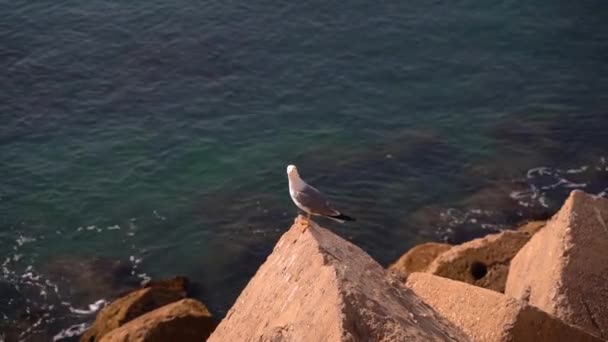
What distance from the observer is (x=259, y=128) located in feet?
111

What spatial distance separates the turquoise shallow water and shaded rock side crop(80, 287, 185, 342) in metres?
2.30

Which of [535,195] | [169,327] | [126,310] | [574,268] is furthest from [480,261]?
[535,195]

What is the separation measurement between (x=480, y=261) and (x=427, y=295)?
4212 millimetres

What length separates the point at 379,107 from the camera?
34750 mm

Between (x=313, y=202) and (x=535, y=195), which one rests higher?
(x=313, y=202)

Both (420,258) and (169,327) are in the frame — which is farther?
(420,258)

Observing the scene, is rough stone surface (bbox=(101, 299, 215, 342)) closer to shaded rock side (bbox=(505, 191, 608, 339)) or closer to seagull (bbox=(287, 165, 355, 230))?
seagull (bbox=(287, 165, 355, 230))

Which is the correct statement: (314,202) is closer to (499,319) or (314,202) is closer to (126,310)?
(499,319)

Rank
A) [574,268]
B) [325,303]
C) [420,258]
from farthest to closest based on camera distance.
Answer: [420,258] < [574,268] < [325,303]

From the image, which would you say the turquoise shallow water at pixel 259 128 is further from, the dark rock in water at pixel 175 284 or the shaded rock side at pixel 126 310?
the shaded rock side at pixel 126 310

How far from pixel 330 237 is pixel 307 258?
1083 mm

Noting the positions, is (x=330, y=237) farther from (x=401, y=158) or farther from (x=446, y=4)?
(x=446, y=4)

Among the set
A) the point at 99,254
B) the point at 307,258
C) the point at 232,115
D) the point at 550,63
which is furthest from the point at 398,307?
the point at 550,63

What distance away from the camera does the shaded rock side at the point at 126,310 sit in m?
22.6
